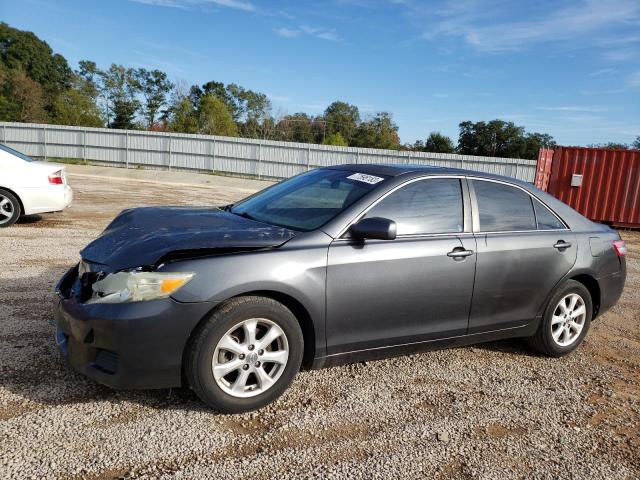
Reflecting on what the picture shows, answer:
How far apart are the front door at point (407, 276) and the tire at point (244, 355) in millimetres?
334

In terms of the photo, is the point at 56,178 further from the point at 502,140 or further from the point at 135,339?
the point at 502,140

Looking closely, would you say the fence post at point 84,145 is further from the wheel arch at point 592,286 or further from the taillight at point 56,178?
the wheel arch at point 592,286

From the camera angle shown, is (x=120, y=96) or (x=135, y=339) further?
(x=120, y=96)

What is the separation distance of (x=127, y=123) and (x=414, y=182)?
227 feet

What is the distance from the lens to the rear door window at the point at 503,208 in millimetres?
4172

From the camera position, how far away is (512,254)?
13.5 ft

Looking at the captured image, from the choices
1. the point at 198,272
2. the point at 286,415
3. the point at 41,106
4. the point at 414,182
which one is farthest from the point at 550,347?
the point at 41,106

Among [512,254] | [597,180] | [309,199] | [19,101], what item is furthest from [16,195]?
[19,101]

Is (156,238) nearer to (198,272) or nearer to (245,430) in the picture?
(198,272)

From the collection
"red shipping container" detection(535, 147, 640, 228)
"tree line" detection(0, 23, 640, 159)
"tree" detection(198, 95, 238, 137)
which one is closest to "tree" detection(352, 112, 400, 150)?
"tree line" detection(0, 23, 640, 159)

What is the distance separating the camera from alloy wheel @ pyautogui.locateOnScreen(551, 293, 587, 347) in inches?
177

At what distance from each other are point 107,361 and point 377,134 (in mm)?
73092

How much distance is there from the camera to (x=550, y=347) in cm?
449

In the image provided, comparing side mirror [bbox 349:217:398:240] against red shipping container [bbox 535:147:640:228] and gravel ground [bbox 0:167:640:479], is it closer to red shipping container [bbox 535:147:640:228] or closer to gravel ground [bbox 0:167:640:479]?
gravel ground [bbox 0:167:640:479]
